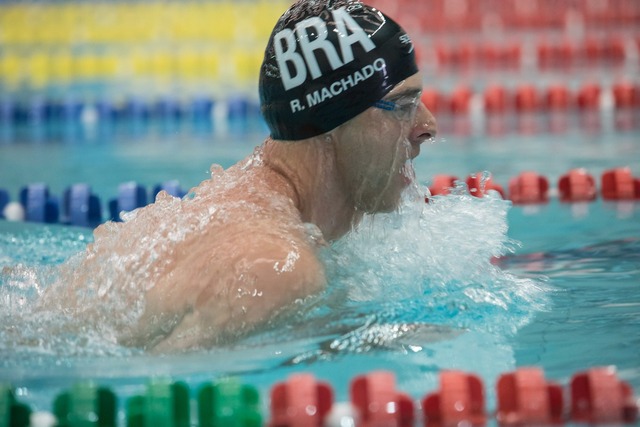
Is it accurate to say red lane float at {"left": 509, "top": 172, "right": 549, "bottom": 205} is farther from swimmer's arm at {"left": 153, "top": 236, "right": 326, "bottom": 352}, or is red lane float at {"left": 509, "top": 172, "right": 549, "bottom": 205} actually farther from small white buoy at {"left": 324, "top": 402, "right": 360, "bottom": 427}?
small white buoy at {"left": 324, "top": 402, "right": 360, "bottom": 427}

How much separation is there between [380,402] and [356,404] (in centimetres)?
6

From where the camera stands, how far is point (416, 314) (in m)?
2.73

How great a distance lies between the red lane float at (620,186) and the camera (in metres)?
4.65

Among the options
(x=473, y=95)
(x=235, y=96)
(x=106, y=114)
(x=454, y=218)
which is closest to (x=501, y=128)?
(x=473, y=95)

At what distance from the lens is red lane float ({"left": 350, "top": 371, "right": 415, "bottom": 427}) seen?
2074 millimetres

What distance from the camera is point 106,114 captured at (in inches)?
298

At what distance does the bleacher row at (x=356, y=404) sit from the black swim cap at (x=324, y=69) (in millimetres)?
707

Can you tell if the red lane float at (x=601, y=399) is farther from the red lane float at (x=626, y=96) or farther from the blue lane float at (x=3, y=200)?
the red lane float at (x=626, y=96)

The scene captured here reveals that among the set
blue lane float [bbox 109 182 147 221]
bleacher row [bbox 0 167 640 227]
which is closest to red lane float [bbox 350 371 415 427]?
bleacher row [bbox 0 167 640 227]

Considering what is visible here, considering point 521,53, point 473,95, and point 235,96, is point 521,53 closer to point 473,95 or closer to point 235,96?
point 473,95

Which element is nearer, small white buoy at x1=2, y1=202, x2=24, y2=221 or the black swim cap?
the black swim cap

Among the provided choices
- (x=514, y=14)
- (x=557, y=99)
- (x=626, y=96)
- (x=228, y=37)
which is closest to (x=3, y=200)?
(x=557, y=99)

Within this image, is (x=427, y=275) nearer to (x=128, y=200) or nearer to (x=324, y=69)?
(x=324, y=69)

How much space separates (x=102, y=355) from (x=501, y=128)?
478cm
